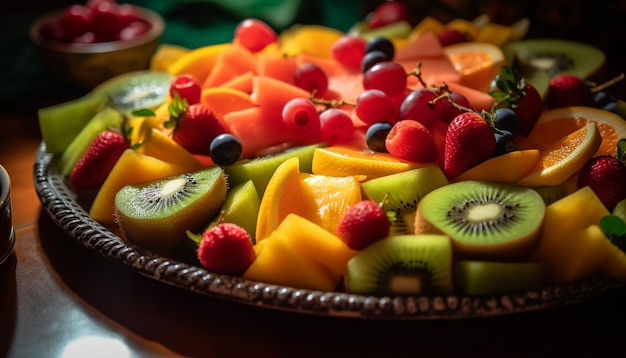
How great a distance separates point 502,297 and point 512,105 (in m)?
0.51

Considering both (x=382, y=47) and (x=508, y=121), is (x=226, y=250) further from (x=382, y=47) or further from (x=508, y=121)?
(x=382, y=47)

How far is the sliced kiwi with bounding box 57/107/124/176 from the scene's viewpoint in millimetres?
1513

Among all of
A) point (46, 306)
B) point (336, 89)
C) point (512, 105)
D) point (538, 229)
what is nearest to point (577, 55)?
point (512, 105)

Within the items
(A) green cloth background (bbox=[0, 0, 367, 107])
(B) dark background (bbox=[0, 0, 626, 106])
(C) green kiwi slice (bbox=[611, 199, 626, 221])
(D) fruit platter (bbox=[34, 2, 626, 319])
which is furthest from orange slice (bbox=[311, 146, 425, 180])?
(A) green cloth background (bbox=[0, 0, 367, 107])

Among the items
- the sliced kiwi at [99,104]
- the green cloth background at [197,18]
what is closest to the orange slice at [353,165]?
the sliced kiwi at [99,104]

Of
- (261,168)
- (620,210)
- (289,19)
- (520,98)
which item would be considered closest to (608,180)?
(620,210)

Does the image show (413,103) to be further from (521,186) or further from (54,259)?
(54,259)

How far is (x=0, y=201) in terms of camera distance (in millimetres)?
1226

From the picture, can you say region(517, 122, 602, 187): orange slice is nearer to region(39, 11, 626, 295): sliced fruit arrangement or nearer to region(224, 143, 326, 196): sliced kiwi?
region(39, 11, 626, 295): sliced fruit arrangement

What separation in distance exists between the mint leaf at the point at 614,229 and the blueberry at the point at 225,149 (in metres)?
0.66

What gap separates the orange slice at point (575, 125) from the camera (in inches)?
51.8

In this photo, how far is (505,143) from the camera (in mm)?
1240

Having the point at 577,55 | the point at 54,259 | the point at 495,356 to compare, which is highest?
the point at 577,55

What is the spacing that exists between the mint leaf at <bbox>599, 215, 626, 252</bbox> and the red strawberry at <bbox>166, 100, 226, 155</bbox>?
2.42 ft
